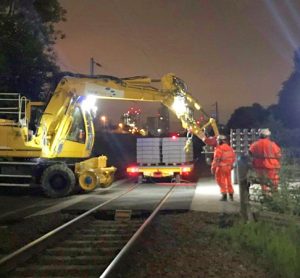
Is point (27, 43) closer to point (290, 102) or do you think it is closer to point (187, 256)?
point (187, 256)

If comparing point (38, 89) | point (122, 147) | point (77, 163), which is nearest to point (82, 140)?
point (77, 163)

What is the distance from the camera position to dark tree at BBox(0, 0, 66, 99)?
26891 mm

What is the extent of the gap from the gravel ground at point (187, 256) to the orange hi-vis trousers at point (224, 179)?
4244mm

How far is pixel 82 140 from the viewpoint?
20.6 meters

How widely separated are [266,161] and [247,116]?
74434 millimetres

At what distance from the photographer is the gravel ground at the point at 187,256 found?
304 inches

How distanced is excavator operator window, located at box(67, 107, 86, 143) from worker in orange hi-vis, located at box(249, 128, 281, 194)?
9.02 meters

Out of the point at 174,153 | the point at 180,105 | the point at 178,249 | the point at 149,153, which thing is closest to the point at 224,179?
the point at 180,105


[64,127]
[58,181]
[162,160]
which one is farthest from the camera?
[162,160]

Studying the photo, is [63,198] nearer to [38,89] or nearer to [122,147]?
[38,89]

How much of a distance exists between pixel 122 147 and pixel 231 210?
37810mm

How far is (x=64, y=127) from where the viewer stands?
19438 millimetres

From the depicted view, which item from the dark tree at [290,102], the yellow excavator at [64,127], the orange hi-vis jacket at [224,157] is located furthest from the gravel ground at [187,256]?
the dark tree at [290,102]

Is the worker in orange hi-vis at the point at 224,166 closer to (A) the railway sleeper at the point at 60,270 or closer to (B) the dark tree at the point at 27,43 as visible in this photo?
(A) the railway sleeper at the point at 60,270
